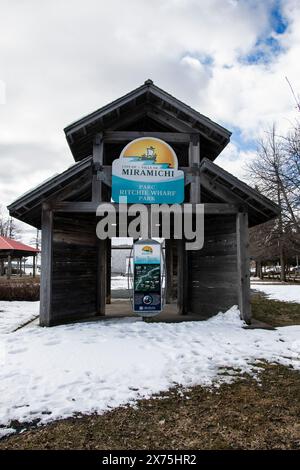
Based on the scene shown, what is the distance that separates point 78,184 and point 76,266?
95.6 inches

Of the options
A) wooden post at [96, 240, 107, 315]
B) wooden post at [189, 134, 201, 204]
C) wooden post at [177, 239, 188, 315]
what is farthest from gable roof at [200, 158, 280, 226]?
wooden post at [96, 240, 107, 315]

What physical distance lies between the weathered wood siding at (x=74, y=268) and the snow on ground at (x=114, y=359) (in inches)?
37.2

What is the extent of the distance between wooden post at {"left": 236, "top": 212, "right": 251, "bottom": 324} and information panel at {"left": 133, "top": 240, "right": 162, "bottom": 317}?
2189mm

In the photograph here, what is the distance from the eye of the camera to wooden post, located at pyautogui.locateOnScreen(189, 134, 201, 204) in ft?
30.5

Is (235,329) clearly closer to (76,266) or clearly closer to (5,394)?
(76,266)

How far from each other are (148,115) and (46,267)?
16.6 ft

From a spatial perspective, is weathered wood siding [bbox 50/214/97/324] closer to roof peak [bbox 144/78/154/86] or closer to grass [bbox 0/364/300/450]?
roof peak [bbox 144/78/154/86]

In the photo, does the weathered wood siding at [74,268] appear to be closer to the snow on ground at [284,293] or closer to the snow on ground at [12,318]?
the snow on ground at [12,318]

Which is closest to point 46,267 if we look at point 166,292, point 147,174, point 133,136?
point 147,174

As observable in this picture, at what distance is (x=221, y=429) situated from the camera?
143 inches

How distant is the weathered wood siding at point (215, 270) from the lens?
972 cm

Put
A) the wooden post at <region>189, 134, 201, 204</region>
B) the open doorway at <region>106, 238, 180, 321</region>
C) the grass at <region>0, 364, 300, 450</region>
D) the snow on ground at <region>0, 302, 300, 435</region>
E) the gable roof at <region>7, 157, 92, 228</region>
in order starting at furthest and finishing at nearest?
the open doorway at <region>106, 238, 180, 321</region>, the wooden post at <region>189, 134, 201, 204</region>, the gable roof at <region>7, 157, 92, 228</region>, the snow on ground at <region>0, 302, 300, 435</region>, the grass at <region>0, 364, 300, 450</region>

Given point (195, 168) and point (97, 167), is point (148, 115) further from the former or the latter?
point (97, 167)
